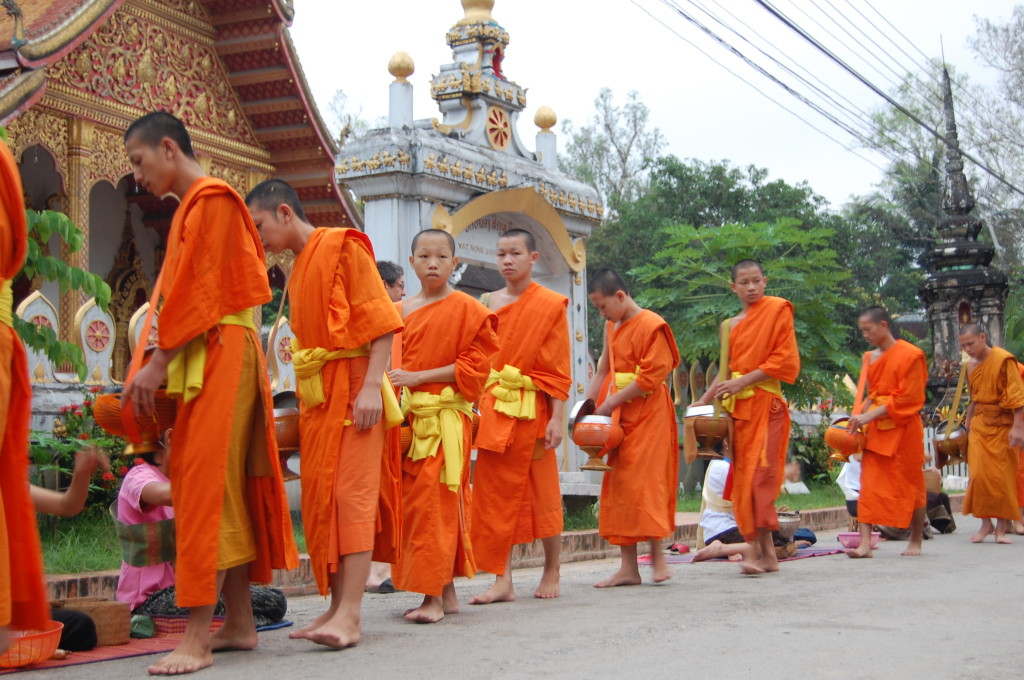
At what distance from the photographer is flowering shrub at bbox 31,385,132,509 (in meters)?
7.89

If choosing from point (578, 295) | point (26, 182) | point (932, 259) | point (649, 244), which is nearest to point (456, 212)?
point (578, 295)

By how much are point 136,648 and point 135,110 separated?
9.10 metres

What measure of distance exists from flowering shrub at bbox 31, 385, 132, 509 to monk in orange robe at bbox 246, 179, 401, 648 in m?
3.45

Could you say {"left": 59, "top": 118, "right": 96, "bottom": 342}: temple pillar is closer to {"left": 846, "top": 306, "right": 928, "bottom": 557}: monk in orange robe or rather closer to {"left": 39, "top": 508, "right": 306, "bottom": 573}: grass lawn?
{"left": 39, "top": 508, "right": 306, "bottom": 573}: grass lawn

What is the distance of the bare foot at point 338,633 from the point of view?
4.36m

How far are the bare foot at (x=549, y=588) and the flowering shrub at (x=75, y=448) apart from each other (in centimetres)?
306

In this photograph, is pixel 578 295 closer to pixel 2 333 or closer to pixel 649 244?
pixel 2 333

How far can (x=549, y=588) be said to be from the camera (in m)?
6.16

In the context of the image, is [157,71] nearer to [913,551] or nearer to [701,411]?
[701,411]

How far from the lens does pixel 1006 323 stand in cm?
2727

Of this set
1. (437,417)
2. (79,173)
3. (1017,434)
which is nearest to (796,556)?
(1017,434)

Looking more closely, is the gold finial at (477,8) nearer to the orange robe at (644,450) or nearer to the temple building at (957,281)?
the orange robe at (644,450)

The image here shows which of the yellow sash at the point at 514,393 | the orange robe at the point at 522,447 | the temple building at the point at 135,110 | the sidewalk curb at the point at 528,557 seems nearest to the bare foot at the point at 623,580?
the orange robe at the point at 522,447

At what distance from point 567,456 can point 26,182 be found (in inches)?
269
